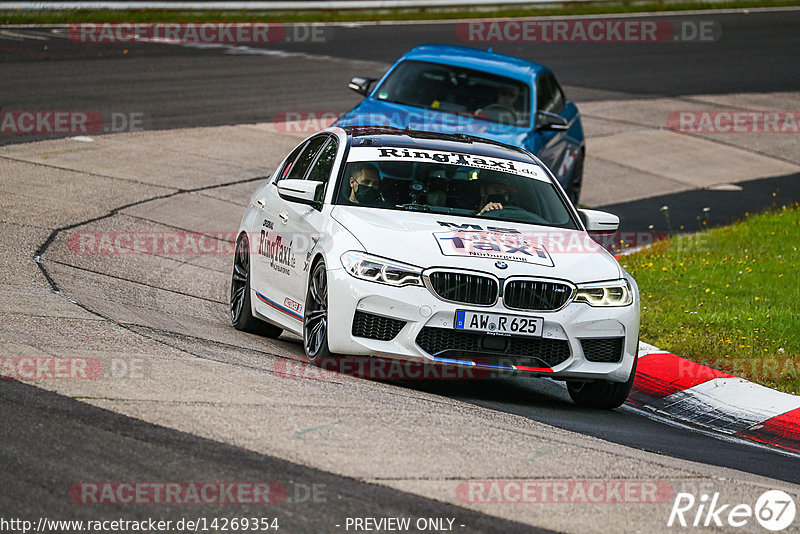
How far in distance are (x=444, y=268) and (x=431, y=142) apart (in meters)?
2.10

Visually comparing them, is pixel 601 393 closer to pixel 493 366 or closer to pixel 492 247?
pixel 493 366

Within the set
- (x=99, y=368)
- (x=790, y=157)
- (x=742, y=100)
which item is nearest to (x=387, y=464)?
(x=99, y=368)

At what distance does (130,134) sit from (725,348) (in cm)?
1014

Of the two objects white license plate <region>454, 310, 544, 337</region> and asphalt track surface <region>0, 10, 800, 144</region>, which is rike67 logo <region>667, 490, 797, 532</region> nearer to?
white license plate <region>454, 310, 544, 337</region>

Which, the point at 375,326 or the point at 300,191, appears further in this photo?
the point at 300,191

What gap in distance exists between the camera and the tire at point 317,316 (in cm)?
786

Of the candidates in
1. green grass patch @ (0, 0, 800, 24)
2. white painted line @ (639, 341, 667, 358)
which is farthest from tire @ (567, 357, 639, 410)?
green grass patch @ (0, 0, 800, 24)

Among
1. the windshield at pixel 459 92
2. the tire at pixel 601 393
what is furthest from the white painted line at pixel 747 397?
the windshield at pixel 459 92

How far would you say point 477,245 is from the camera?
784 centimetres

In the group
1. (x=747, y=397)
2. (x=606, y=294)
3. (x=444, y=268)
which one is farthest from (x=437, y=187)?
(x=747, y=397)

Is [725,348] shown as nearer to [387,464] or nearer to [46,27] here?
[387,464]

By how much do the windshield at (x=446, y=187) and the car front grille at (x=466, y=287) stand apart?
1.11 m

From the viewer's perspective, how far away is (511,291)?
7.59 m

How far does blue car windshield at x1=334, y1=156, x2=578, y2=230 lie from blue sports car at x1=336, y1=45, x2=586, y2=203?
Result: 484cm
